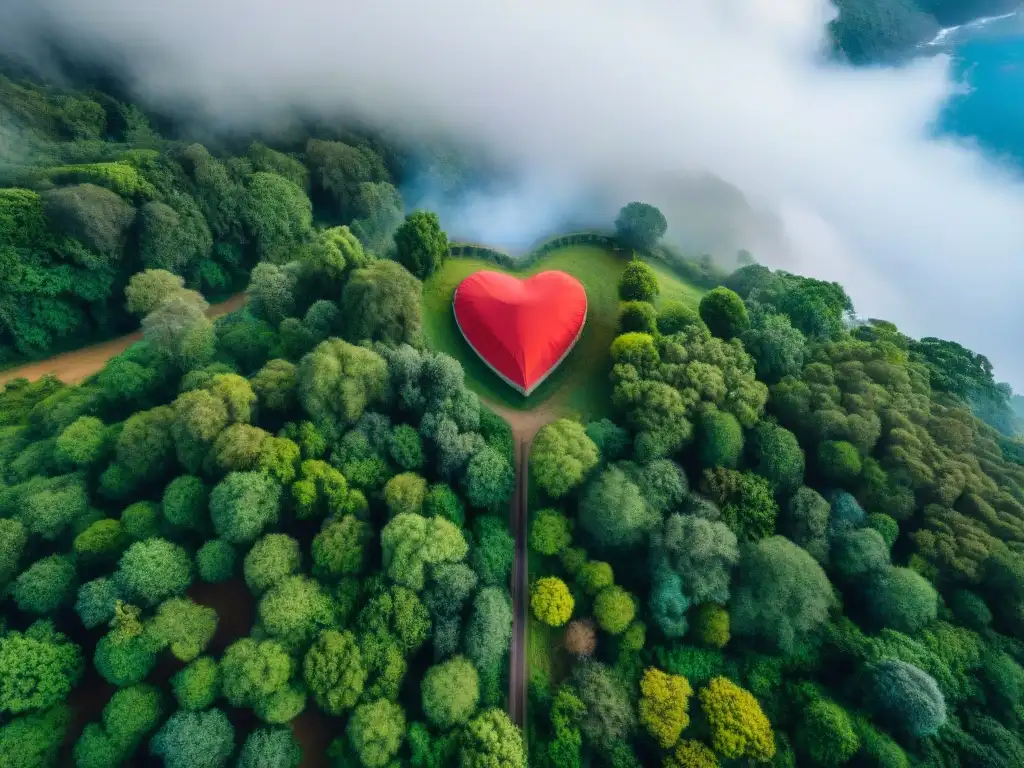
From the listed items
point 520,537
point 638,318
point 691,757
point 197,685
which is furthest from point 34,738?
point 638,318

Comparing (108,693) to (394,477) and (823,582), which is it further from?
(823,582)

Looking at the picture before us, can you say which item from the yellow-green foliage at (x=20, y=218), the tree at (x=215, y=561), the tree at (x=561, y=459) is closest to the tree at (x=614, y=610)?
the tree at (x=561, y=459)

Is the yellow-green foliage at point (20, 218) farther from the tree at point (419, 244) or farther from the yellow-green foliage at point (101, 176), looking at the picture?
the tree at point (419, 244)

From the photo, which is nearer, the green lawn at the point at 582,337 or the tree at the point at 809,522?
the tree at the point at 809,522

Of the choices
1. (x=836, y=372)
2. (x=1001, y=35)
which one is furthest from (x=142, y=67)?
(x=1001, y=35)

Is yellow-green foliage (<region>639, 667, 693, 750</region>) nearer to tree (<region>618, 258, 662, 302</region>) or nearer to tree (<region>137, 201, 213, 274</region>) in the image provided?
tree (<region>618, 258, 662, 302</region>)
